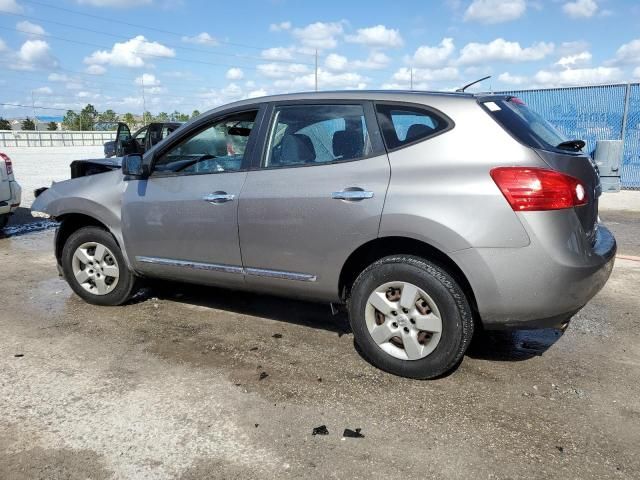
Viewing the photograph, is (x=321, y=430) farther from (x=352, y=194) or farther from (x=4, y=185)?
(x=4, y=185)

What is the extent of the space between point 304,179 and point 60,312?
2.68 metres

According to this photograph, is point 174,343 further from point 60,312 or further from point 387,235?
point 387,235

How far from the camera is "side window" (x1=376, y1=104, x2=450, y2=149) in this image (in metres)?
3.35

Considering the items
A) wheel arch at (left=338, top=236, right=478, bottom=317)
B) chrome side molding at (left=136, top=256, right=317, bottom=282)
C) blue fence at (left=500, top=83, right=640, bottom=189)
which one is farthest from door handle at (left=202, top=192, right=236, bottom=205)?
blue fence at (left=500, top=83, right=640, bottom=189)

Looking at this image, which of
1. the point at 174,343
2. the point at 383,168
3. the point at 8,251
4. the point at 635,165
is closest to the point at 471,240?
the point at 383,168

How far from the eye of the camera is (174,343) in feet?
13.5

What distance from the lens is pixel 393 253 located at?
3.48 m

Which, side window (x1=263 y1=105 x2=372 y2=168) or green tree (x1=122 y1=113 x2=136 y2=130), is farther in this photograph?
green tree (x1=122 y1=113 x2=136 y2=130)

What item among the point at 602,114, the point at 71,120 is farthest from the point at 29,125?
the point at 602,114

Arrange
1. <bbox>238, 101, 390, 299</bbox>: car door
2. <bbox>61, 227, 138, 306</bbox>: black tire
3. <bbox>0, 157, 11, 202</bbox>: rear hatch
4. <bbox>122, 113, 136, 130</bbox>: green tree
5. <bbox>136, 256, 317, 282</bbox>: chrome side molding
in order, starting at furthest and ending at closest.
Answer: <bbox>122, 113, 136, 130</bbox>: green tree
<bbox>0, 157, 11, 202</bbox>: rear hatch
<bbox>61, 227, 138, 306</bbox>: black tire
<bbox>136, 256, 317, 282</bbox>: chrome side molding
<bbox>238, 101, 390, 299</bbox>: car door

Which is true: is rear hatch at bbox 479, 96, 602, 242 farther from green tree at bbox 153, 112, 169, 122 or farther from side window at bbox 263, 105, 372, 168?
green tree at bbox 153, 112, 169, 122

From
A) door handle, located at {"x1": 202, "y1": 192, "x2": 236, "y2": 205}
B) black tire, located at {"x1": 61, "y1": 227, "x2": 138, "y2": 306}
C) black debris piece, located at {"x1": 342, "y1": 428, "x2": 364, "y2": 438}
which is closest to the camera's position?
black debris piece, located at {"x1": 342, "y1": 428, "x2": 364, "y2": 438}

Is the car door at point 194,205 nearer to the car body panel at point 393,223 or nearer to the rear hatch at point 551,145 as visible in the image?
the car body panel at point 393,223

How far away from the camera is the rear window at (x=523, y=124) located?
3178 mm
